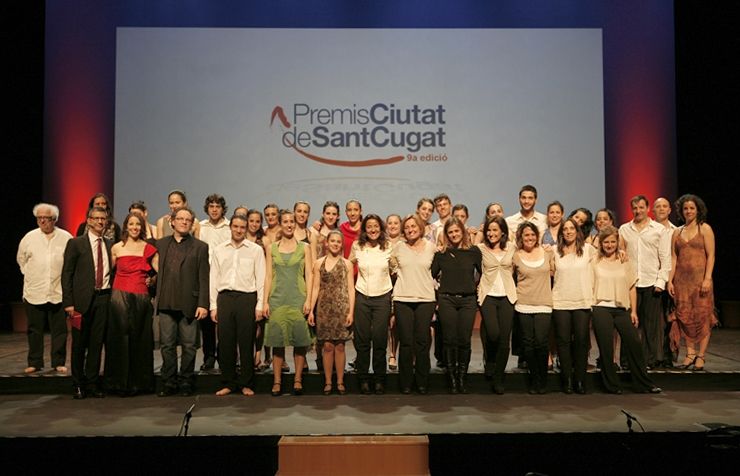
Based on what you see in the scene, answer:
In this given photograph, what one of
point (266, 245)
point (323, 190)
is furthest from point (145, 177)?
point (266, 245)

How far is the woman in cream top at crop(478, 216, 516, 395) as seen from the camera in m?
4.86

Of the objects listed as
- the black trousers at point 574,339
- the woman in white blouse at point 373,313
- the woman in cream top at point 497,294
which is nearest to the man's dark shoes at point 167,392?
the woman in white blouse at point 373,313

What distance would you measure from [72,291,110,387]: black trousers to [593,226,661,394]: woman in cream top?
3.65m

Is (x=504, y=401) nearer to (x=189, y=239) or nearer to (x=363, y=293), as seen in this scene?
(x=363, y=293)

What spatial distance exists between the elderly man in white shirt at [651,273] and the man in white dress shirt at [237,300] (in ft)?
9.52

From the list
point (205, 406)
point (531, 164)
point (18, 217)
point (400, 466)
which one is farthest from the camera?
point (18, 217)

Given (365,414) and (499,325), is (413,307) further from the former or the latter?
(365,414)

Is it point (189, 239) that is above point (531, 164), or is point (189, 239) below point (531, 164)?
below

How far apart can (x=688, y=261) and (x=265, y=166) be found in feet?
14.8

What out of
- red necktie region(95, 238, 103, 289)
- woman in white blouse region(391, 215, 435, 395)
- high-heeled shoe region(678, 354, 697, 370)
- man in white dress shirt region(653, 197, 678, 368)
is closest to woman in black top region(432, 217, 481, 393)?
woman in white blouse region(391, 215, 435, 395)

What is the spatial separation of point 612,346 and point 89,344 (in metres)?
→ 3.85

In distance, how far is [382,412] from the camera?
4.39 meters

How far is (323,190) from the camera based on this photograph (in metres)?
7.66

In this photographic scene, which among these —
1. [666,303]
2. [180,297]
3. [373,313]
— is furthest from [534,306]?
[180,297]
